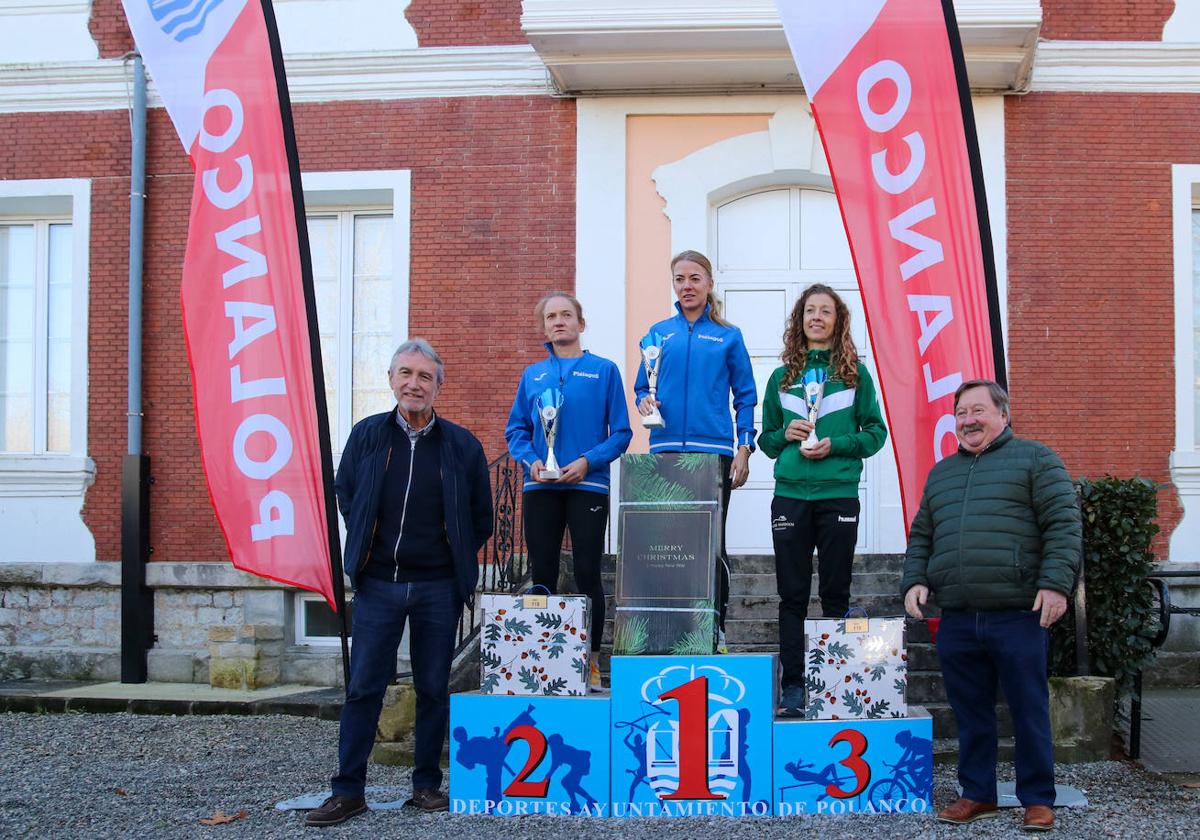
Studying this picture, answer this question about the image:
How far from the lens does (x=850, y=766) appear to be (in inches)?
193

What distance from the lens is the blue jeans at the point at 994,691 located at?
466 centimetres

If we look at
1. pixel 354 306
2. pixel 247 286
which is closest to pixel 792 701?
pixel 247 286

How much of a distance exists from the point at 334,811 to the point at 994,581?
9.10 ft

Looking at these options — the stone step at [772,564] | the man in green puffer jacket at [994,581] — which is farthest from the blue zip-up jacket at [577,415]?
the stone step at [772,564]

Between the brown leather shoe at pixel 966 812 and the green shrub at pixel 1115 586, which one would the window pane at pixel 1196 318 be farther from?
the brown leather shoe at pixel 966 812

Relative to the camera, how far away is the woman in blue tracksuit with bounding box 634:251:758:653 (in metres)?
5.63

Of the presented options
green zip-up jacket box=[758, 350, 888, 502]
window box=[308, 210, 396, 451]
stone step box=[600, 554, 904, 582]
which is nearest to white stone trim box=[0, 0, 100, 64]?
window box=[308, 210, 396, 451]

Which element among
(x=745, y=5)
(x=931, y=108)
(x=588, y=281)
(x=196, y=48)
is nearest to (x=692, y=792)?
(x=931, y=108)

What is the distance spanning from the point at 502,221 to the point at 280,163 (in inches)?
137

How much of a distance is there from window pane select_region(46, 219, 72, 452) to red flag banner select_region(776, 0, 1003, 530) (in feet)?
22.3

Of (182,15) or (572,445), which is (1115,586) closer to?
(572,445)

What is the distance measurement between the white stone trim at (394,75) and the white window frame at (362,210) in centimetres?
64

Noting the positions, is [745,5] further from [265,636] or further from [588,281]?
[265,636]

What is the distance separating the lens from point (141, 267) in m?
9.40
